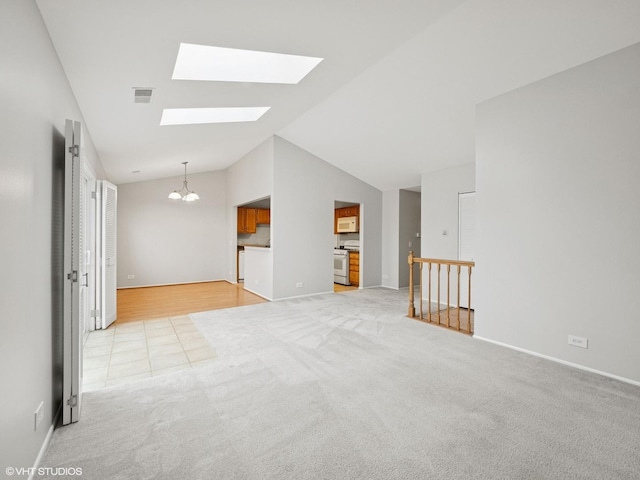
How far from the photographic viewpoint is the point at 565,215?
307 centimetres

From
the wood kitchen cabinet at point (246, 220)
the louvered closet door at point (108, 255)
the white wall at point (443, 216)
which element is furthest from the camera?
the wood kitchen cabinet at point (246, 220)

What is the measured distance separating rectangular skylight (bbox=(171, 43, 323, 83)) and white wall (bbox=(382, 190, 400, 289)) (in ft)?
14.8

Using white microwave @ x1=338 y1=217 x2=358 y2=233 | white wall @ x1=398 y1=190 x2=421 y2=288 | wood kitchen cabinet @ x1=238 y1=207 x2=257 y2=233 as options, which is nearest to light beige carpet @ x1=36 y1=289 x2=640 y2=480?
white wall @ x1=398 y1=190 x2=421 y2=288

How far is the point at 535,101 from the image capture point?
3.29m

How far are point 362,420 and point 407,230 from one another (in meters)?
5.83

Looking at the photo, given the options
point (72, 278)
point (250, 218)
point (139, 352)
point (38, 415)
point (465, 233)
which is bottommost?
point (139, 352)

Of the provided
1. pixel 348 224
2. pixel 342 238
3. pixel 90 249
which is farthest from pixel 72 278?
pixel 342 238

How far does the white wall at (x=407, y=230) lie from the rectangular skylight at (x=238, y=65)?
4.57 m

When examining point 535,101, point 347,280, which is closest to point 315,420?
point 535,101

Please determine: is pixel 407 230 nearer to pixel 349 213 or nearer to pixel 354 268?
pixel 349 213

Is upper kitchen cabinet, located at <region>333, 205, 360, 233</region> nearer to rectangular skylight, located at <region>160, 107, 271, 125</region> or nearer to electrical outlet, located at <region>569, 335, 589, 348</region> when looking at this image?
rectangular skylight, located at <region>160, 107, 271, 125</region>

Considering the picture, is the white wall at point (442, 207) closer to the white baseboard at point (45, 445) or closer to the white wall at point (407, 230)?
the white wall at point (407, 230)

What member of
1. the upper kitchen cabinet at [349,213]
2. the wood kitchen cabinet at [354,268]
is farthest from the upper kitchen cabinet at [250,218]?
the wood kitchen cabinet at [354,268]

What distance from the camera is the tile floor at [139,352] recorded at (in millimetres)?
2885
